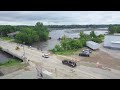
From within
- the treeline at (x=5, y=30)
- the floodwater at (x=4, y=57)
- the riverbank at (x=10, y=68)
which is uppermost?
the treeline at (x=5, y=30)

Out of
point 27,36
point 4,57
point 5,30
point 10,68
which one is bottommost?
point 4,57

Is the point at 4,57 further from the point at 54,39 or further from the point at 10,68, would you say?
the point at 54,39

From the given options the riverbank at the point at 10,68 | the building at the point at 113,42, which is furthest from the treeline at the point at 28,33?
the riverbank at the point at 10,68

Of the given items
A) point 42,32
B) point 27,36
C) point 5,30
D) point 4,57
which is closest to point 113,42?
point 4,57

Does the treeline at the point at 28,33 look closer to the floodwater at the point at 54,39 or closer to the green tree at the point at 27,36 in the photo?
the green tree at the point at 27,36

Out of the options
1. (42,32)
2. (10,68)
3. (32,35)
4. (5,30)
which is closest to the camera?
(10,68)

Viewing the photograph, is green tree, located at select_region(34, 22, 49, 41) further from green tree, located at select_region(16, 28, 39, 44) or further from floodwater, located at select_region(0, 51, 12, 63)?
floodwater, located at select_region(0, 51, 12, 63)

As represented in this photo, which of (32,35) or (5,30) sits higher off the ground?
(5,30)
